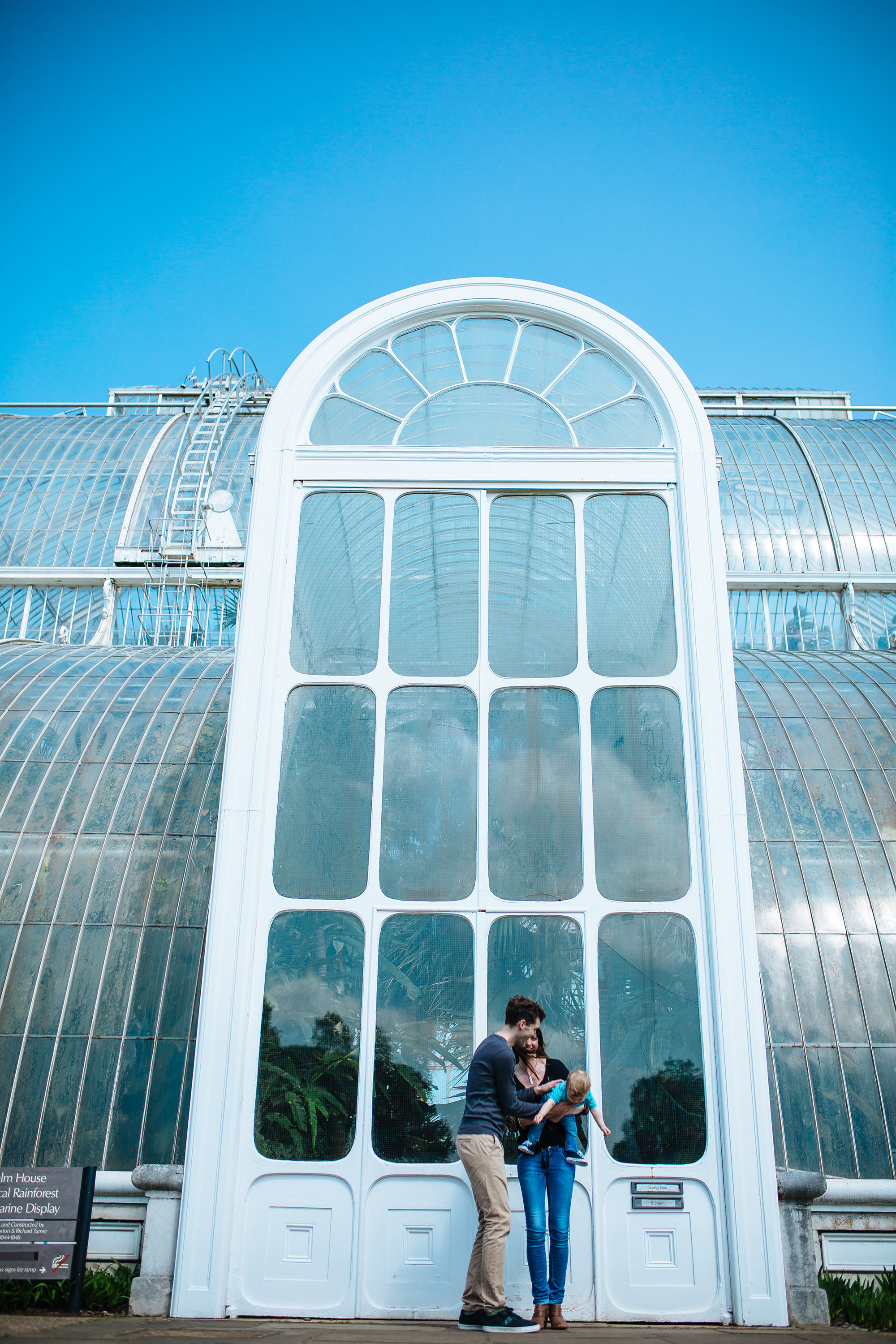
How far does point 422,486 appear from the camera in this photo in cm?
721

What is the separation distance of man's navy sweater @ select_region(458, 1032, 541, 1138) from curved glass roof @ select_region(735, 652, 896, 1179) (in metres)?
2.87

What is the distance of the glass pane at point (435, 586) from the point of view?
679cm

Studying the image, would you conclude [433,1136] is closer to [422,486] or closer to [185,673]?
[422,486]

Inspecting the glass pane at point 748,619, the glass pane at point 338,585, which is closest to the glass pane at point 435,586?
the glass pane at point 338,585

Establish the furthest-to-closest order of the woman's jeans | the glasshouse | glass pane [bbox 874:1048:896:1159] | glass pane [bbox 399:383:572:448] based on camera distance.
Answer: glass pane [bbox 399:383:572:448]
glass pane [bbox 874:1048:896:1159]
the glasshouse
the woman's jeans

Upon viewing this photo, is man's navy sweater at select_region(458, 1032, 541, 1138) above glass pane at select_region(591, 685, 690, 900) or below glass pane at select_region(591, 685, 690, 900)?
below

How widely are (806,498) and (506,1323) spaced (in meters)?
15.3

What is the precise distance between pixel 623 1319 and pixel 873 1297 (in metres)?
1.64

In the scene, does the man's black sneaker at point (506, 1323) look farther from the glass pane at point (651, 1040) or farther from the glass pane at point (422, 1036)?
the glass pane at point (651, 1040)

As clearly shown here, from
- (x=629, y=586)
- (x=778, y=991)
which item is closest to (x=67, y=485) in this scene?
(x=629, y=586)

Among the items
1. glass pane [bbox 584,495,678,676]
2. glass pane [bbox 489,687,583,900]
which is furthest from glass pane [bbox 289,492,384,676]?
glass pane [bbox 584,495,678,676]

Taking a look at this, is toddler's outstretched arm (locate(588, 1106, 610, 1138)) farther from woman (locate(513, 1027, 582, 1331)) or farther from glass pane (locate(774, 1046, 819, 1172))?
glass pane (locate(774, 1046, 819, 1172))

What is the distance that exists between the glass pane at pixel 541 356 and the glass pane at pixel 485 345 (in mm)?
90

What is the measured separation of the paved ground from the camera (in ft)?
14.8
